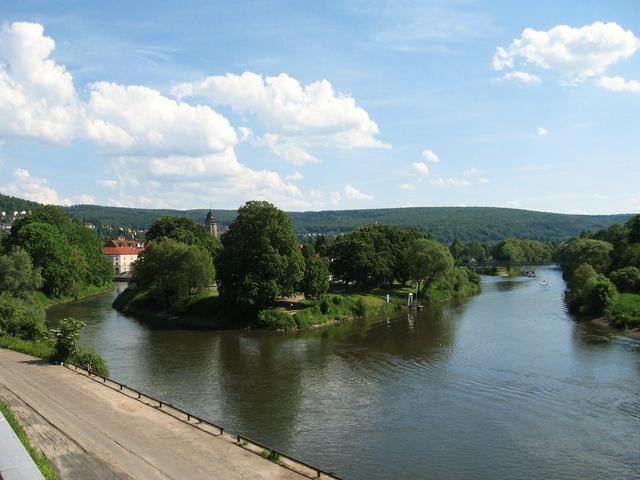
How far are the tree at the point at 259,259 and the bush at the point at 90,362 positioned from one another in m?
21.1

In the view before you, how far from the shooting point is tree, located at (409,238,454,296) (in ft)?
276

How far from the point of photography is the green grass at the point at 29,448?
21.2 metres

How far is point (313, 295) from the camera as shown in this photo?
68938mm

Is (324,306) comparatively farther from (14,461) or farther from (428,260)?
(14,461)

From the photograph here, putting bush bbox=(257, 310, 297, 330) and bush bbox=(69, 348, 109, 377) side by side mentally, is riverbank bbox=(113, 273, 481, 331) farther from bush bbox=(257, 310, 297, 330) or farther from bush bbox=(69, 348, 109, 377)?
bush bbox=(69, 348, 109, 377)

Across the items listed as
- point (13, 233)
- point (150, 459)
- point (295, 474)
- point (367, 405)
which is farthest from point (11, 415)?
point (13, 233)

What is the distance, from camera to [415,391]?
122 feet

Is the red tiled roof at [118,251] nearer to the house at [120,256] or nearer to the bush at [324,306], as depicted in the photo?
the house at [120,256]

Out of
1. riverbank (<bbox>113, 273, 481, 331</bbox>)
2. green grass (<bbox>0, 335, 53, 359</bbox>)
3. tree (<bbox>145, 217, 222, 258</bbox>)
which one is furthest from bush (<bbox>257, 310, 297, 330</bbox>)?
tree (<bbox>145, 217, 222, 258</bbox>)

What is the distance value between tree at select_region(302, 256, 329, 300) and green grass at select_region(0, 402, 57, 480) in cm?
4001

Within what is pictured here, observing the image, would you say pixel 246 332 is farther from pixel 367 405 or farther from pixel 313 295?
pixel 367 405

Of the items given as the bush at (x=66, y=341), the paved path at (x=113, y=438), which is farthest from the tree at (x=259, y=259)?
the paved path at (x=113, y=438)

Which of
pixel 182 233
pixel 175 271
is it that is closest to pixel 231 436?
pixel 175 271

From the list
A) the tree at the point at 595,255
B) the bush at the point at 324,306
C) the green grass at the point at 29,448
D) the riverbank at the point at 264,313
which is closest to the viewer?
the green grass at the point at 29,448
